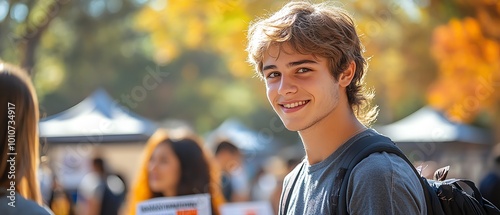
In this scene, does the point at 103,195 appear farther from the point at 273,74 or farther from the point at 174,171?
the point at 273,74

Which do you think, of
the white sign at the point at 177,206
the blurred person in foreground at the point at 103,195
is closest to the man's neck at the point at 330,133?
the white sign at the point at 177,206

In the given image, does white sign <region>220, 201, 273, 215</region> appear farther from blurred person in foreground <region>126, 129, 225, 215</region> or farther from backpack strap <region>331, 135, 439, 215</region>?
backpack strap <region>331, 135, 439, 215</region>

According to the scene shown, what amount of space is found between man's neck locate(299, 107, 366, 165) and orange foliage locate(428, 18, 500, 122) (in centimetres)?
850

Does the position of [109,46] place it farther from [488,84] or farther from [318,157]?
[318,157]

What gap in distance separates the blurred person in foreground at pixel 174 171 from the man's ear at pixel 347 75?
301cm

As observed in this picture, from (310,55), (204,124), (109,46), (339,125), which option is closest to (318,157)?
(339,125)

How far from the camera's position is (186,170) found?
18.9 ft

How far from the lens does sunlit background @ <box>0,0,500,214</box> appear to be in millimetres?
10914

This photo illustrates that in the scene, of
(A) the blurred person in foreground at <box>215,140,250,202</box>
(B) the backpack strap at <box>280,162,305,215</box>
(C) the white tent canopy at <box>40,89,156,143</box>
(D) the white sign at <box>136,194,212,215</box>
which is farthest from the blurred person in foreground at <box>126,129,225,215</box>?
(C) the white tent canopy at <box>40,89,156,143</box>

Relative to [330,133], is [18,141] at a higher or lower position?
higher

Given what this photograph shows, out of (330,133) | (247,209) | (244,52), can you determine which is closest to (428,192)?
(330,133)

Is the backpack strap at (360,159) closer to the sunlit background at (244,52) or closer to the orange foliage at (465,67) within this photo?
the sunlit background at (244,52)

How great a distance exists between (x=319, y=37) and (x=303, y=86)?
0.61ft

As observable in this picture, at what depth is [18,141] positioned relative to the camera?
2.99m
